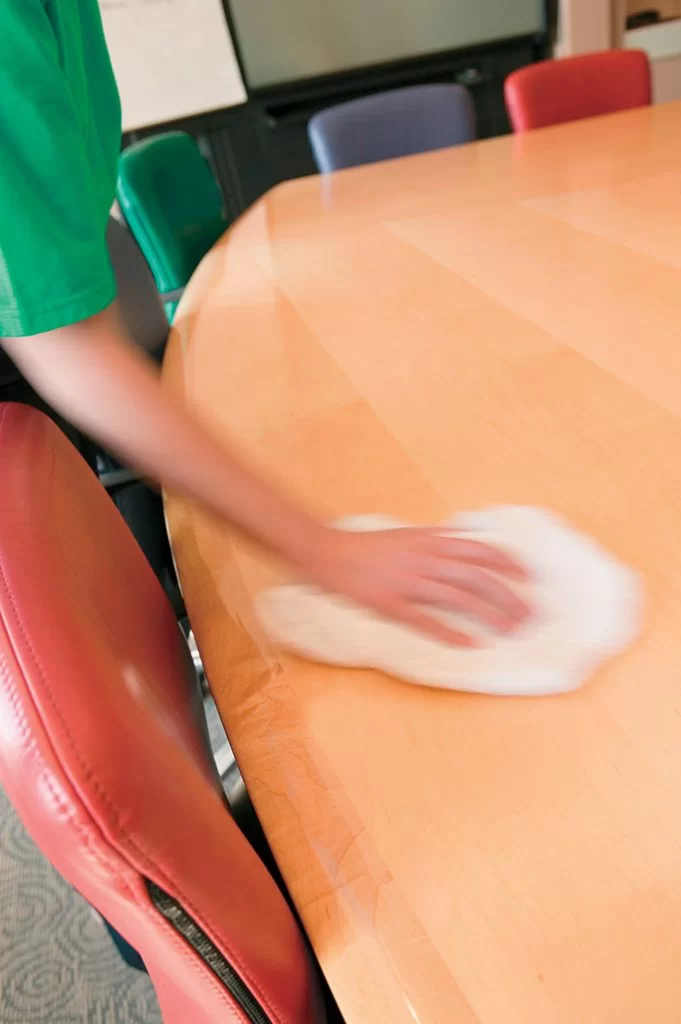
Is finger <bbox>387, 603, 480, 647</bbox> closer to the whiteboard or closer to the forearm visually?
the forearm

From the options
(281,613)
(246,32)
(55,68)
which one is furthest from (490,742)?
(246,32)

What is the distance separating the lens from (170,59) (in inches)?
111

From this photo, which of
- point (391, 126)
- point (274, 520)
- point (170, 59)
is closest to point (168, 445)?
point (274, 520)

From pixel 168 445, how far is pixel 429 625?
210 mm

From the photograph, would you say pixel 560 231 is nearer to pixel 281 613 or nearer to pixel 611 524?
pixel 611 524

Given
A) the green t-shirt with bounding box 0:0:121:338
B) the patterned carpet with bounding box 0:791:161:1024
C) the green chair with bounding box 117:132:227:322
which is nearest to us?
the green t-shirt with bounding box 0:0:121:338

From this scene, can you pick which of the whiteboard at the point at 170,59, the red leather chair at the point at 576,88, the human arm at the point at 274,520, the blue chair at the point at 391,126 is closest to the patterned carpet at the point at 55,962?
the human arm at the point at 274,520

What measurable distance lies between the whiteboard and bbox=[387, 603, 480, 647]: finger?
9.50 feet

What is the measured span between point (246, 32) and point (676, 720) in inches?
125

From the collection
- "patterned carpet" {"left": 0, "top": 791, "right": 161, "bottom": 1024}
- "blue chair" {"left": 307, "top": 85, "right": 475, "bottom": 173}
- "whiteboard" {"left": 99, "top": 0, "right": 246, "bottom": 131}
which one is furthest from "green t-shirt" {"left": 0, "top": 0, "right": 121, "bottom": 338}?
"whiteboard" {"left": 99, "top": 0, "right": 246, "bottom": 131}

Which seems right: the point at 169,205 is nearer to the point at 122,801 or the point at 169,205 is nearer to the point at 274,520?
the point at 274,520

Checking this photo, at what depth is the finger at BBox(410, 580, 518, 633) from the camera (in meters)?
0.49

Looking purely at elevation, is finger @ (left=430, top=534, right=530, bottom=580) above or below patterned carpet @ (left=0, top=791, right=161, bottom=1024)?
above

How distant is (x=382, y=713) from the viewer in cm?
48
